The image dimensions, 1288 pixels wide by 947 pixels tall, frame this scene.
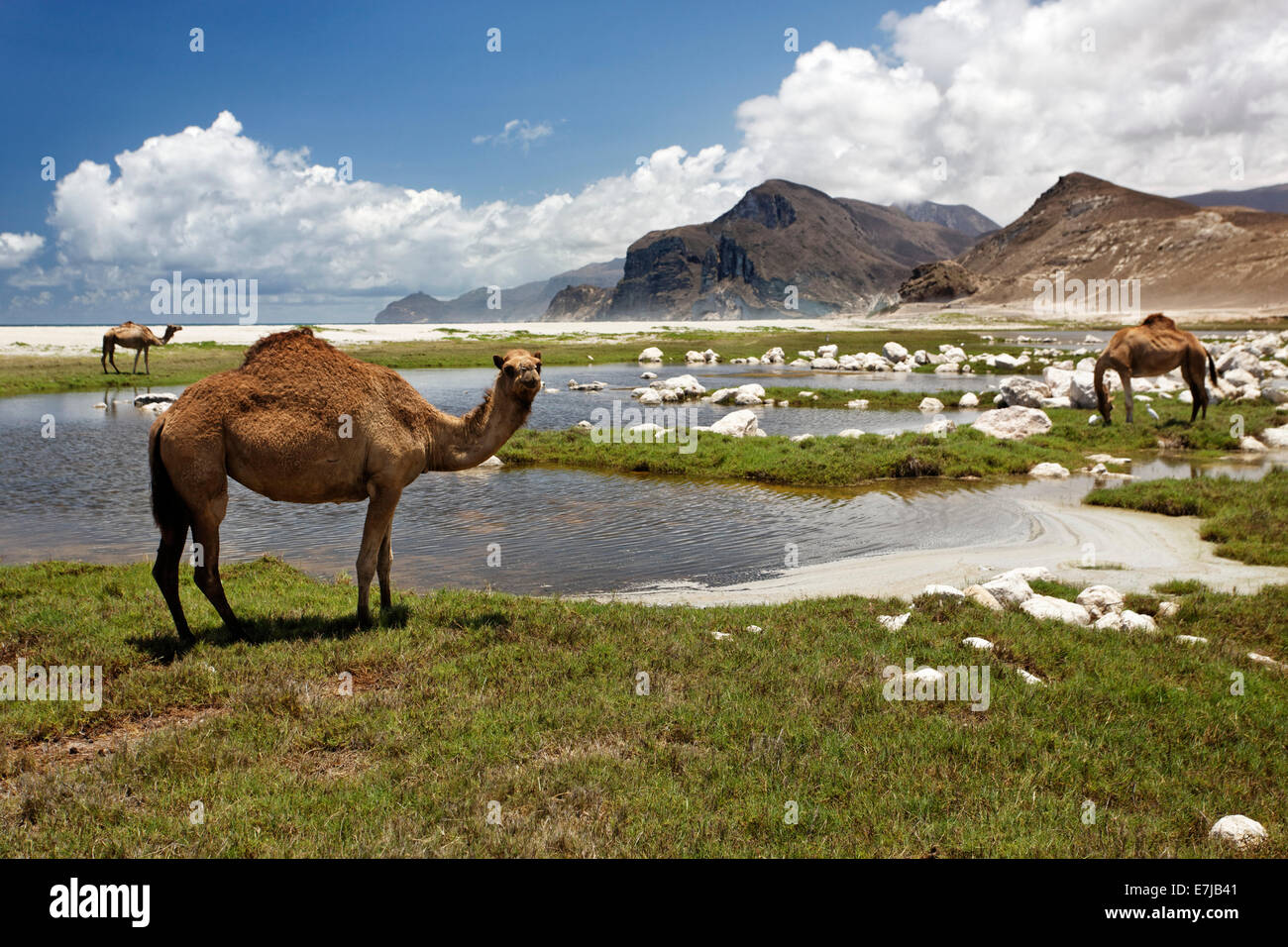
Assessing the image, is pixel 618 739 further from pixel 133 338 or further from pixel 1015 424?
pixel 133 338

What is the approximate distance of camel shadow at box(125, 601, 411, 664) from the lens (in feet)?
27.5

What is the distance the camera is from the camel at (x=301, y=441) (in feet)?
26.9

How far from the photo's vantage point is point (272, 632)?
29.6 ft

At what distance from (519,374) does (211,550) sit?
386cm

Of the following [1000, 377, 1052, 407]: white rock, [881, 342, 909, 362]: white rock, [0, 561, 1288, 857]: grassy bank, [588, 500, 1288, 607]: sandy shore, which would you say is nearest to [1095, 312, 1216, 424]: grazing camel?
[1000, 377, 1052, 407]: white rock

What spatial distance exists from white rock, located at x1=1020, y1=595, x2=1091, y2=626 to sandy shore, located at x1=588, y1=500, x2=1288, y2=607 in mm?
1726

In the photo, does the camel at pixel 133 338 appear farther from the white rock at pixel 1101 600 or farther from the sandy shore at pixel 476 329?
the white rock at pixel 1101 600

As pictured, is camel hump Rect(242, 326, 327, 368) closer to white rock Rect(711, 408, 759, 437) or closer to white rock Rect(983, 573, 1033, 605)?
white rock Rect(983, 573, 1033, 605)

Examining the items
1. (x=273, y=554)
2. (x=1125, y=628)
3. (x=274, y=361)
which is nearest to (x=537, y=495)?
(x=273, y=554)

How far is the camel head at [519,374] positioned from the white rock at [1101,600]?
7.92 metres

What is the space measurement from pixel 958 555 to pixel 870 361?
49250 millimetres
